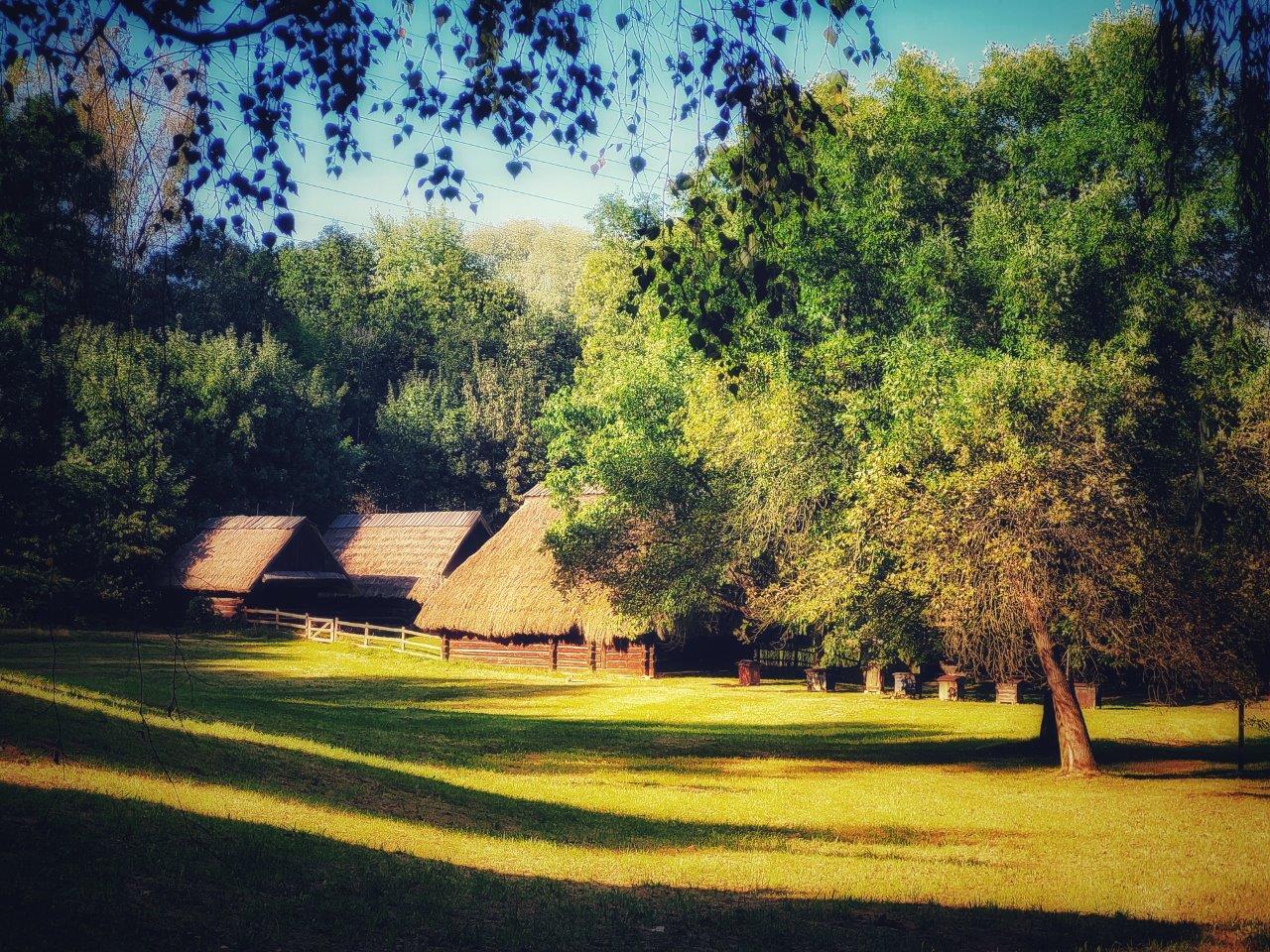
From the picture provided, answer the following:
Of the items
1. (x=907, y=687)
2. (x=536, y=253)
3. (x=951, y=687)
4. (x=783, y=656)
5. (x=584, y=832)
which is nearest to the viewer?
(x=584, y=832)

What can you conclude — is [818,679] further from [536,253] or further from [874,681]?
[536,253]

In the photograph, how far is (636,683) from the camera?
31938 millimetres

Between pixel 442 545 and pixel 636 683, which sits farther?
pixel 442 545

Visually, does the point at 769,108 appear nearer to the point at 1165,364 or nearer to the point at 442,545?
the point at 1165,364

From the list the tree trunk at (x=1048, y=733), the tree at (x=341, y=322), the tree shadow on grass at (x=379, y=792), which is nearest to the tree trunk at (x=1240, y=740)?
the tree trunk at (x=1048, y=733)

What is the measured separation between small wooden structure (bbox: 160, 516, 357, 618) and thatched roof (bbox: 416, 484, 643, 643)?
26.7 ft

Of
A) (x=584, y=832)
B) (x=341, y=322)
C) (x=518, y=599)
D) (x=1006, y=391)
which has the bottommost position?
(x=584, y=832)

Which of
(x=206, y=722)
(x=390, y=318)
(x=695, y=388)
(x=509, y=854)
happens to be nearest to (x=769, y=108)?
(x=509, y=854)

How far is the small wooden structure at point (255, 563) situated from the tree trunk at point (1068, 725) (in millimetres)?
33144

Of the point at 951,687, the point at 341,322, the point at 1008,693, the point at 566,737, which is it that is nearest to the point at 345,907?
the point at 566,737

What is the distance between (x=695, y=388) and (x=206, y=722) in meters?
12.8

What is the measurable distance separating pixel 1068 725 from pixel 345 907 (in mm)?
14656

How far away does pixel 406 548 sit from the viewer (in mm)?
47500

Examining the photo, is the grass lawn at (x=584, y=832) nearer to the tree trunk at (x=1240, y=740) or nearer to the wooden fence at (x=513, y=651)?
the tree trunk at (x=1240, y=740)
